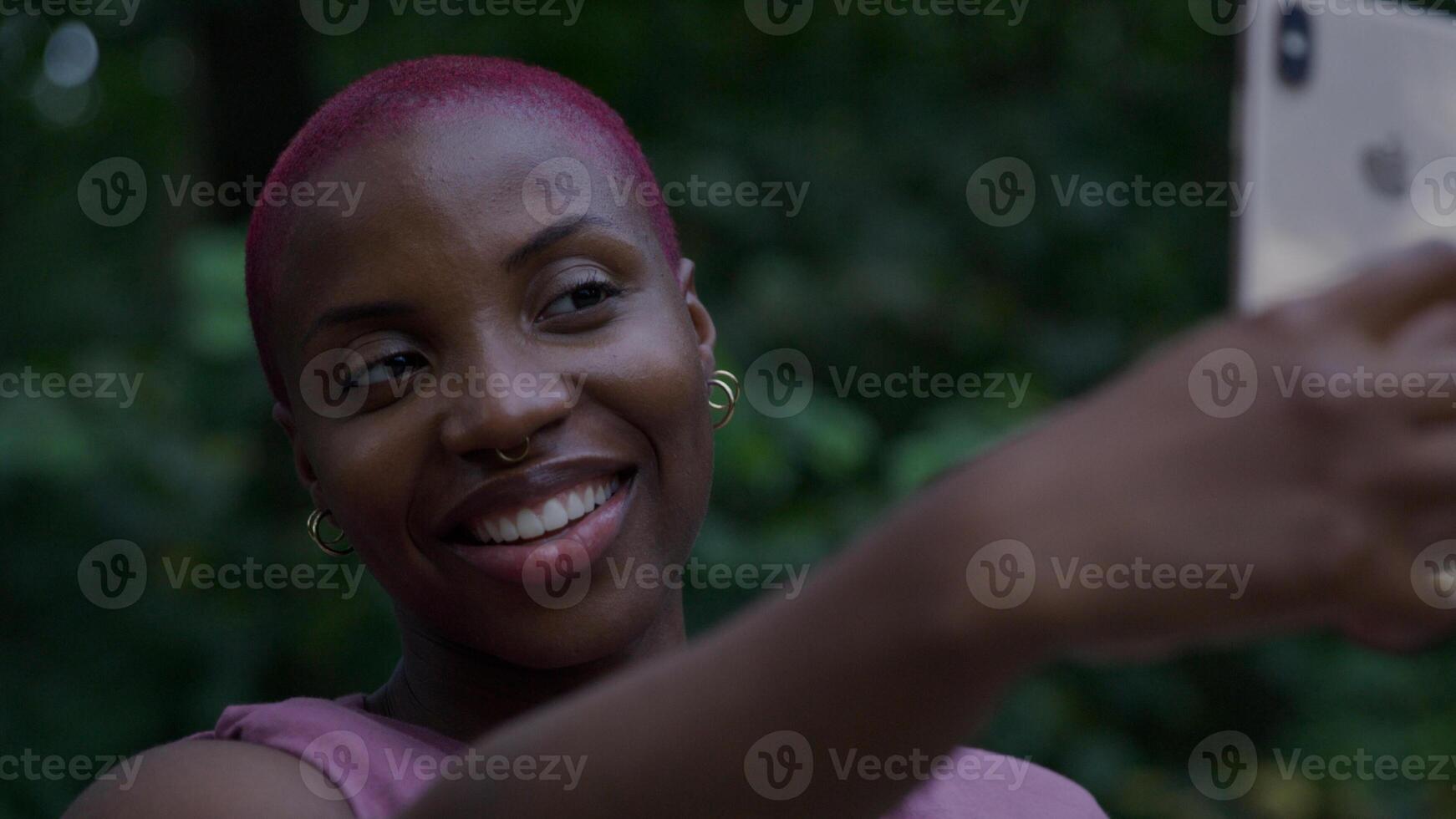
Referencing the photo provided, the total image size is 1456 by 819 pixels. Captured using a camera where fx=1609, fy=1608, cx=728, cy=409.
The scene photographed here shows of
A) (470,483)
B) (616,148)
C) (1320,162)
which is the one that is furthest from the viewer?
(1320,162)

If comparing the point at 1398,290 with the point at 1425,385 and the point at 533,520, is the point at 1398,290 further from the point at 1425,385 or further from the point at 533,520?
the point at 533,520

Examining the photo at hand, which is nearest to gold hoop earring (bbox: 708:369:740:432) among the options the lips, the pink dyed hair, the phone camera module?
the pink dyed hair

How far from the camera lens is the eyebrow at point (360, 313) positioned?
5.19ft

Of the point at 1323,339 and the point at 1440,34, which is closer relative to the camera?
the point at 1323,339

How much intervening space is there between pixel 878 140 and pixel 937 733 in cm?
427

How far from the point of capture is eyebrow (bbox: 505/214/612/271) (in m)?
1.60

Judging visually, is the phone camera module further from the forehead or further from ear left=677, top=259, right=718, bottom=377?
the forehead

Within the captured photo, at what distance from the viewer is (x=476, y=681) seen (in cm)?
175

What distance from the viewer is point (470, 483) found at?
5.09 feet

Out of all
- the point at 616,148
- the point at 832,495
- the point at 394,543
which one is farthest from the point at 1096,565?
the point at 832,495

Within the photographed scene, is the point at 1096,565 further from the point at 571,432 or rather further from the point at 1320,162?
the point at 1320,162

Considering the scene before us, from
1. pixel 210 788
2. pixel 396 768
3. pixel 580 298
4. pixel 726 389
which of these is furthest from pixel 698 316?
pixel 210 788

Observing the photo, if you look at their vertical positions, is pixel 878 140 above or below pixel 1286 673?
above

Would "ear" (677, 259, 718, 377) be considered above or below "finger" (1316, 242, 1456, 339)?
below
